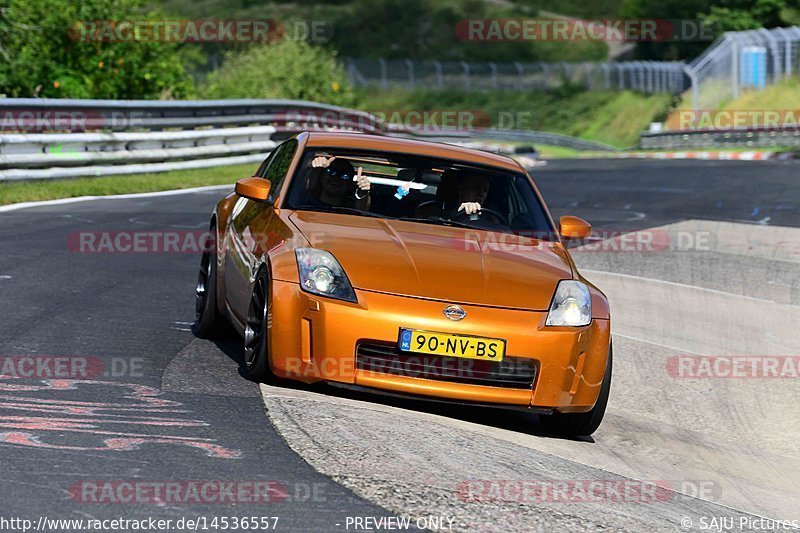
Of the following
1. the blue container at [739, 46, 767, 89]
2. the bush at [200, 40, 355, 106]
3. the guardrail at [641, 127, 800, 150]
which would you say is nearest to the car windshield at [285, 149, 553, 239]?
the bush at [200, 40, 355, 106]

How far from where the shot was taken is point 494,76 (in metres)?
80.5

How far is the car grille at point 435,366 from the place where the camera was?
6559mm

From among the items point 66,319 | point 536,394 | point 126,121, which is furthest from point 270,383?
point 126,121

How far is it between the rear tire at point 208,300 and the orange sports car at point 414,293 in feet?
0.63

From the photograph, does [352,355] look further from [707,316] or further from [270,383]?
[707,316]

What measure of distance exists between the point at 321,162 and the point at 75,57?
743 inches

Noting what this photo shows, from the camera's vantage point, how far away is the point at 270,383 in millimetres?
6914

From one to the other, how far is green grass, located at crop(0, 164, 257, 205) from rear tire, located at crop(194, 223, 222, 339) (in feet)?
23.7

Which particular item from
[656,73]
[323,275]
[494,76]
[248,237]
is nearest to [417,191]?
[248,237]

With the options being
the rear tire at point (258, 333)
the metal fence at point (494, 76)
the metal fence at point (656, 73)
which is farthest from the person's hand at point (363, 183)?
the metal fence at point (494, 76)

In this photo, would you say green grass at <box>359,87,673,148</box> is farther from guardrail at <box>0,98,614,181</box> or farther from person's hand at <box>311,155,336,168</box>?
person's hand at <box>311,155,336,168</box>

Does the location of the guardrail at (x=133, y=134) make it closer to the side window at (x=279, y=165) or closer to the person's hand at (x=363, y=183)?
the side window at (x=279, y=165)

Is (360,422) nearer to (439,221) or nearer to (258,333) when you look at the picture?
(258,333)

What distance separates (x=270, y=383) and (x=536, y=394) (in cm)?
138
